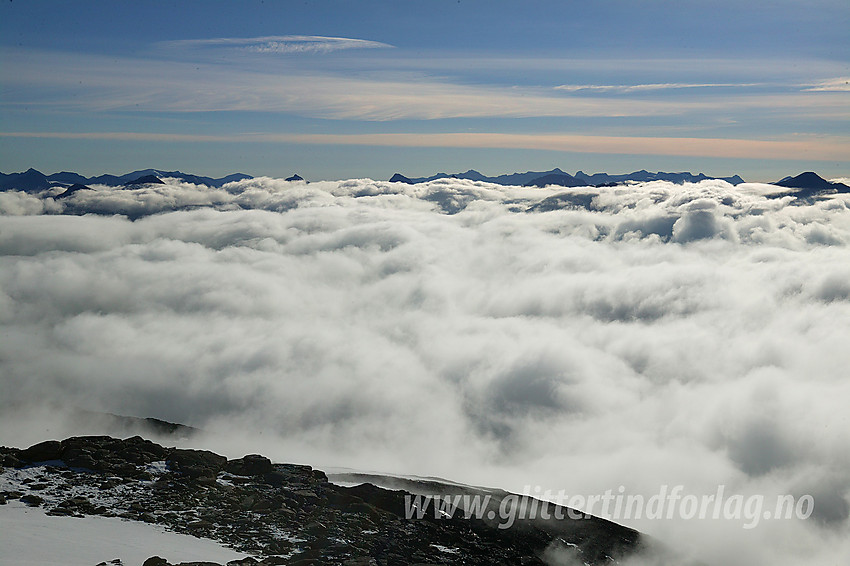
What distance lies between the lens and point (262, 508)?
57.8 m

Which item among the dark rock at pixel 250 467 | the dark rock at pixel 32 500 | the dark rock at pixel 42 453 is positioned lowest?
the dark rock at pixel 250 467

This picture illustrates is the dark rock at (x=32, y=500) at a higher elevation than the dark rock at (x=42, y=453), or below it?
higher

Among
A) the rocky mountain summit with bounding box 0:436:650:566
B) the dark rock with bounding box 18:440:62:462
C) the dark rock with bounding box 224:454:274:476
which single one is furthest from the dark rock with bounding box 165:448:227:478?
the dark rock with bounding box 18:440:62:462

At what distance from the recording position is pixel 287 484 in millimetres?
69562

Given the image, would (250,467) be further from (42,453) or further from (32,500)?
(32,500)

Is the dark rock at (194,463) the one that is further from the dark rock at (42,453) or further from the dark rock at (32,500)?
the dark rock at (32,500)

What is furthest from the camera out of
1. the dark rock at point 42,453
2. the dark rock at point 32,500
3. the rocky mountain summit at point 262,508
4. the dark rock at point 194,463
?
the dark rock at point 194,463

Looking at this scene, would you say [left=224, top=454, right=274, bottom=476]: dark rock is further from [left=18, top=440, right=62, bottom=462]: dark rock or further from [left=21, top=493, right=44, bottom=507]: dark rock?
[left=21, top=493, right=44, bottom=507]: dark rock

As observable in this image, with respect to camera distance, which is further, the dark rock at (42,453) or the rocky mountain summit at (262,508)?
the dark rock at (42,453)

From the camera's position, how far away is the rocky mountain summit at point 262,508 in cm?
4984

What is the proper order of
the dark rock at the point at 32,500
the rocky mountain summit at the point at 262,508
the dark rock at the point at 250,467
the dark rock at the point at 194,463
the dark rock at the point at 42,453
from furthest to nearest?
the dark rock at the point at 250,467
the dark rock at the point at 194,463
the dark rock at the point at 42,453
the rocky mountain summit at the point at 262,508
the dark rock at the point at 32,500

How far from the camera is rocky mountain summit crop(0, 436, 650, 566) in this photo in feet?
164

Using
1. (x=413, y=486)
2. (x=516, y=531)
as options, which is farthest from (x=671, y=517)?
(x=516, y=531)

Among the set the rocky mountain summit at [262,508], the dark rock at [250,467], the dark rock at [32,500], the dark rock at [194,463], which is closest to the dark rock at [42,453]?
the rocky mountain summit at [262,508]
